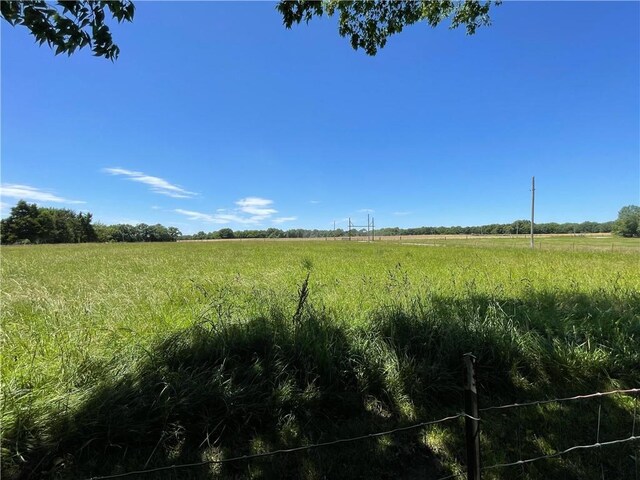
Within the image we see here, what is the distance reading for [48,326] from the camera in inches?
180

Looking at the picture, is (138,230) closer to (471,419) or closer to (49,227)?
(49,227)

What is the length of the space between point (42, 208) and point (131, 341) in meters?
117

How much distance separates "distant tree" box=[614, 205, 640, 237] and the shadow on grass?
472 ft

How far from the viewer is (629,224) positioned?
109 meters

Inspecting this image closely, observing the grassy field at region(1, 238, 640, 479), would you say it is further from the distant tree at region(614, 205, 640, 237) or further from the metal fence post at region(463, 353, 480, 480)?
the distant tree at region(614, 205, 640, 237)

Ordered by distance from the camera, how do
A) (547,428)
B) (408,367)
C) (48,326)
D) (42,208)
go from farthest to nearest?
(42,208), (48,326), (408,367), (547,428)

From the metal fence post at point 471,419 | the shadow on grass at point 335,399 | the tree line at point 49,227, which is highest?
the tree line at point 49,227

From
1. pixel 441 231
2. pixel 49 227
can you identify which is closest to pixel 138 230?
pixel 49 227

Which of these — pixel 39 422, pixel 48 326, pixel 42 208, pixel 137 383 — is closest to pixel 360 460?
pixel 137 383

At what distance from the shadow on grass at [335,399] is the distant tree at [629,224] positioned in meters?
144

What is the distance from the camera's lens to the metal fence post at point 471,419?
1811 mm

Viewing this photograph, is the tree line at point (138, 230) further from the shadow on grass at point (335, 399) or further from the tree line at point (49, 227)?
the shadow on grass at point (335, 399)

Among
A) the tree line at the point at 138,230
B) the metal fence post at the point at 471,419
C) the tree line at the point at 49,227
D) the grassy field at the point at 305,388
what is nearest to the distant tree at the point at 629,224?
the tree line at the point at 138,230

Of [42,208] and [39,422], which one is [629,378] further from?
[42,208]
